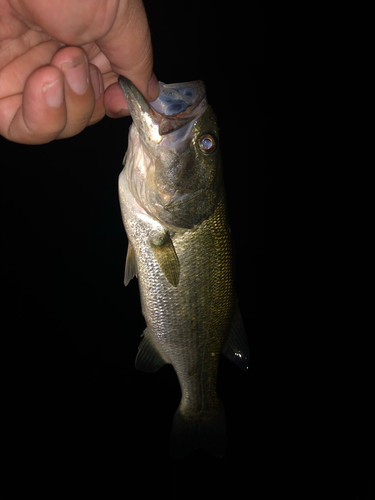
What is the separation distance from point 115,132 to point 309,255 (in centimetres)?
273

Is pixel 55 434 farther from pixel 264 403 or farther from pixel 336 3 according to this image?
pixel 336 3

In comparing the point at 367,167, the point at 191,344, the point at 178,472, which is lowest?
the point at 178,472

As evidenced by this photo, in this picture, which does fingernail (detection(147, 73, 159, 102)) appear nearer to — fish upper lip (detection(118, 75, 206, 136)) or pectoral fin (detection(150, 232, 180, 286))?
fish upper lip (detection(118, 75, 206, 136))

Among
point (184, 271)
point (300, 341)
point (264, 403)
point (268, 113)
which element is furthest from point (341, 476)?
point (268, 113)

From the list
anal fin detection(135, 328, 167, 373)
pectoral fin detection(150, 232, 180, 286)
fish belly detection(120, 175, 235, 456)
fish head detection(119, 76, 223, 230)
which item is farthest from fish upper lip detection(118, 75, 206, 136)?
anal fin detection(135, 328, 167, 373)

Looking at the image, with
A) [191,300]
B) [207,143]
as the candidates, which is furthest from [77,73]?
[191,300]

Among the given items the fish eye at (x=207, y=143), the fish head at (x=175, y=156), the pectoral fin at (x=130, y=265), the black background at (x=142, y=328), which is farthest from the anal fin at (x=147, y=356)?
the black background at (x=142, y=328)

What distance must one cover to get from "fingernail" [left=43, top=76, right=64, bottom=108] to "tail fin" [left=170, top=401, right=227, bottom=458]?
144 centimetres

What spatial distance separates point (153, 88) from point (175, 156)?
21 cm

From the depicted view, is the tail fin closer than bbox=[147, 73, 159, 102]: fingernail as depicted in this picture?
No

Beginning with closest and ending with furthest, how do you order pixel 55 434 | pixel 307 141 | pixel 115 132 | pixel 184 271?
pixel 184 271 → pixel 115 132 → pixel 55 434 → pixel 307 141

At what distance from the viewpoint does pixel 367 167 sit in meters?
3.64

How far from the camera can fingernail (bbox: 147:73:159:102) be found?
89 centimetres

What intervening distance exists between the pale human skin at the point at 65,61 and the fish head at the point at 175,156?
8 cm
